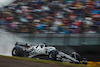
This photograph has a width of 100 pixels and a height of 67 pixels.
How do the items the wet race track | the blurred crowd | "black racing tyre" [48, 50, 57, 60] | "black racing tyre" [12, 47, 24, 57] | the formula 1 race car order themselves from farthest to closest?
the blurred crowd
the wet race track
"black racing tyre" [12, 47, 24, 57]
the formula 1 race car
"black racing tyre" [48, 50, 57, 60]

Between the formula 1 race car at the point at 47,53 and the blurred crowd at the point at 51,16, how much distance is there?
1.46 m

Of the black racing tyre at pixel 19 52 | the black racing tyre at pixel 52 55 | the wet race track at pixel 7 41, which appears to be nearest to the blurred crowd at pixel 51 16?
the wet race track at pixel 7 41

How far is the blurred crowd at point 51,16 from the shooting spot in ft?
27.2

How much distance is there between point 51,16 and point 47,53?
3.21m

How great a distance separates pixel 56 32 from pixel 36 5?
89.8 inches

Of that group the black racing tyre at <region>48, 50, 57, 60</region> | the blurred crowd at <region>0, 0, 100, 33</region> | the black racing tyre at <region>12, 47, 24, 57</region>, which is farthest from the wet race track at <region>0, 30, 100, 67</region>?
the black racing tyre at <region>48, 50, 57, 60</region>

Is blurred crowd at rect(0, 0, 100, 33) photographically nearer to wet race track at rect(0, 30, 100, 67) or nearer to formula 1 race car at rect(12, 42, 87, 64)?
wet race track at rect(0, 30, 100, 67)

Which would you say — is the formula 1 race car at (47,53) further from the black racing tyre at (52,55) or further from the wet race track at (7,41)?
the wet race track at (7,41)

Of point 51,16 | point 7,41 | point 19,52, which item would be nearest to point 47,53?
point 19,52

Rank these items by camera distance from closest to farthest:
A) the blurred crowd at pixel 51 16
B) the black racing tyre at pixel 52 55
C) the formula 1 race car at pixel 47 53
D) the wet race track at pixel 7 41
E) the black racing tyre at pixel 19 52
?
the black racing tyre at pixel 52 55, the formula 1 race car at pixel 47 53, the black racing tyre at pixel 19 52, the wet race track at pixel 7 41, the blurred crowd at pixel 51 16

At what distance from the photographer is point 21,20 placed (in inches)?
347

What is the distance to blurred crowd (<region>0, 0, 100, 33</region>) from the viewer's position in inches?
326

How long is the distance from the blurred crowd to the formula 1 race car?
1.46 metres

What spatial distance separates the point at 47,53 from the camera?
619cm
